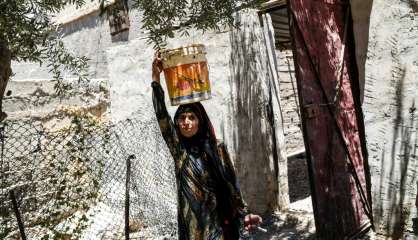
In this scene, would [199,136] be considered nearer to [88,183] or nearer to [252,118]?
[252,118]

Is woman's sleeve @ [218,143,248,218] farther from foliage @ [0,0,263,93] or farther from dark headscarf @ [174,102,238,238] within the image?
foliage @ [0,0,263,93]

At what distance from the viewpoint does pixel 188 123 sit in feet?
10.1

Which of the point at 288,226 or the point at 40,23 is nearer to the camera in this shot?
the point at 40,23

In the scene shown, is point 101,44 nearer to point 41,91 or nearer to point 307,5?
point 41,91

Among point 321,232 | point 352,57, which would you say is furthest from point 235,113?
point 321,232

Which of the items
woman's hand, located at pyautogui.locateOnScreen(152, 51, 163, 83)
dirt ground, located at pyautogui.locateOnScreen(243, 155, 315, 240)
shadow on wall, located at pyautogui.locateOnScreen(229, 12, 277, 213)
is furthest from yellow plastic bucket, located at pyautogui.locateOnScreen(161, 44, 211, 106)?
shadow on wall, located at pyautogui.locateOnScreen(229, 12, 277, 213)

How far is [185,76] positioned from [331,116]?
2.19 m

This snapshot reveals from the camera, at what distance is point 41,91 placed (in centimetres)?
632

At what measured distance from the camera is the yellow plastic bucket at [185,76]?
3.02 metres

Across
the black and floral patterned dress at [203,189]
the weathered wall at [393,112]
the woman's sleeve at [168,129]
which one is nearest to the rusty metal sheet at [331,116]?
the weathered wall at [393,112]

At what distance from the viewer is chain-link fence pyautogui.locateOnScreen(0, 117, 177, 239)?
17.1ft

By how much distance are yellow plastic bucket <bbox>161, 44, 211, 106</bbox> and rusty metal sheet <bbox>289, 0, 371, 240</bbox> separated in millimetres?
1506

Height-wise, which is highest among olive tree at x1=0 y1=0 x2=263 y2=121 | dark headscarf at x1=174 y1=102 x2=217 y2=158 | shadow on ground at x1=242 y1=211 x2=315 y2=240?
olive tree at x1=0 y1=0 x2=263 y2=121

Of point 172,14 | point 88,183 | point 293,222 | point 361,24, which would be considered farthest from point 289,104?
point 172,14
